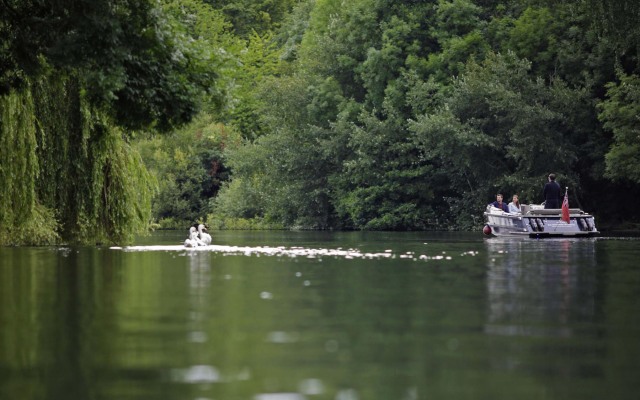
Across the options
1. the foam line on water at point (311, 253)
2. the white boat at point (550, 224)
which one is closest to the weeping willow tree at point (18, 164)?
the foam line on water at point (311, 253)

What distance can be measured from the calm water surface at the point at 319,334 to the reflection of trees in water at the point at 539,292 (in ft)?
0.12

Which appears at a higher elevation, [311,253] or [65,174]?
[65,174]

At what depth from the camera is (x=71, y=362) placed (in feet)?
35.0

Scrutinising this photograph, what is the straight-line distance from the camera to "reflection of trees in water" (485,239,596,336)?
1355cm

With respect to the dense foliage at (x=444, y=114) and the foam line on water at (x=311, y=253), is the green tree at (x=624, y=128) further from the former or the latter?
the foam line on water at (x=311, y=253)

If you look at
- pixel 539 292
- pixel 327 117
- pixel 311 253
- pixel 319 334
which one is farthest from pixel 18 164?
pixel 327 117

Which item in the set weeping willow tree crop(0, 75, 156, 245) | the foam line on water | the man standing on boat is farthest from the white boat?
weeping willow tree crop(0, 75, 156, 245)

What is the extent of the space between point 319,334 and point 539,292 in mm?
6143

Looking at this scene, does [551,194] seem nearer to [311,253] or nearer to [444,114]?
[311,253]

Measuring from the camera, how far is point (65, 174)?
1340 inches

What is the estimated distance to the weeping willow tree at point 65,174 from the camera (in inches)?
1261

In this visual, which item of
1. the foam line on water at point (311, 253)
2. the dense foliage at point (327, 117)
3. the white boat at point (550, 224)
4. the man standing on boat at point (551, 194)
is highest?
the dense foliage at point (327, 117)

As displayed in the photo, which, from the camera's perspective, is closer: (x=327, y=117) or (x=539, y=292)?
(x=539, y=292)

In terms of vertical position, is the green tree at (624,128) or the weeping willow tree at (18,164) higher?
the green tree at (624,128)
